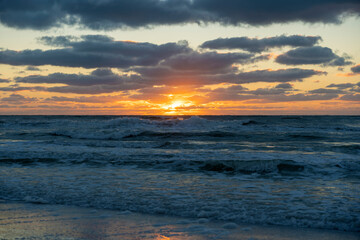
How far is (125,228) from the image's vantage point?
480 centimetres

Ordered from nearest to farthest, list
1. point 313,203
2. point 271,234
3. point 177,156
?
point 271,234
point 313,203
point 177,156

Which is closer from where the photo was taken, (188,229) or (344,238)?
(344,238)

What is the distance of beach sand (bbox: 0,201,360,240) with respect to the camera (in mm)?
4453

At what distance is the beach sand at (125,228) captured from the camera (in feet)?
14.6

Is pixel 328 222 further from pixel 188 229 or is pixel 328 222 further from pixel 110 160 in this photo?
pixel 110 160

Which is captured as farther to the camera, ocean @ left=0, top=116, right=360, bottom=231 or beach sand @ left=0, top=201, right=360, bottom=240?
ocean @ left=0, top=116, right=360, bottom=231

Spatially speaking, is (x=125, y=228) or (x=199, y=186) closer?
(x=125, y=228)

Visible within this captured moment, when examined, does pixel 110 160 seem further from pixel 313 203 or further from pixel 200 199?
pixel 313 203

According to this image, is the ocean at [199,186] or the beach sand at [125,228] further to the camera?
the ocean at [199,186]

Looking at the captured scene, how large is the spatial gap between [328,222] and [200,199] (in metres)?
2.44

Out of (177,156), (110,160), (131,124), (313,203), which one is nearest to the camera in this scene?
(313,203)

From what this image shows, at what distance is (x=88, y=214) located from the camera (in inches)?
220

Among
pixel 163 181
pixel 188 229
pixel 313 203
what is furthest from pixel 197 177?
pixel 188 229

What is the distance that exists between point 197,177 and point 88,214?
3.95 metres
